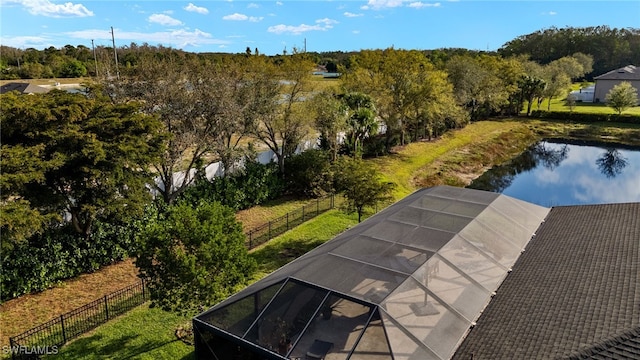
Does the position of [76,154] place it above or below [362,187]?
above

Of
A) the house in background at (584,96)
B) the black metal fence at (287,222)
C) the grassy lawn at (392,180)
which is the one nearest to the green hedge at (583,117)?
the grassy lawn at (392,180)

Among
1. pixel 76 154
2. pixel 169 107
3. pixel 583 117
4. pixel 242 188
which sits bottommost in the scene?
pixel 242 188

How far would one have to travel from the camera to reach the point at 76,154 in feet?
44.8

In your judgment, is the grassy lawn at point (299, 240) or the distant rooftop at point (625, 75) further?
the distant rooftop at point (625, 75)

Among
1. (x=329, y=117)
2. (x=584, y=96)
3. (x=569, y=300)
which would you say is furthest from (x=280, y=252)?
(x=584, y=96)

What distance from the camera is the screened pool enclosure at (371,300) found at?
775 cm

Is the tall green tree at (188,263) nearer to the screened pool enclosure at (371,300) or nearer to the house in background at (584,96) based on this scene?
the screened pool enclosure at (371,300)

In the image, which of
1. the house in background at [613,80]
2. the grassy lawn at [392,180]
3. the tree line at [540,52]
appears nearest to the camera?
the grassy lawn at [392,180]

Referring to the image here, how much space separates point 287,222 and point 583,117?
47149 mm

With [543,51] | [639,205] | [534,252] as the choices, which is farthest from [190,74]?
[543,51]

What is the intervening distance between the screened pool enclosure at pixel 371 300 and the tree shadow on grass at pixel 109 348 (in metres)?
3.18

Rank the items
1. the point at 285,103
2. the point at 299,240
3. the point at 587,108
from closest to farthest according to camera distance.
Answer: the point at 299,240, the point at 285,103, the point at 587,108

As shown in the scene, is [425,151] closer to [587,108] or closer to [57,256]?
[57,256]

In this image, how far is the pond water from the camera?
27875 mm
